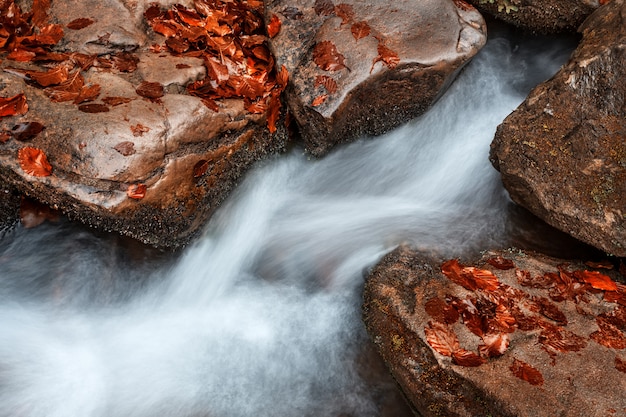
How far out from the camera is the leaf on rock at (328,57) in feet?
14.9

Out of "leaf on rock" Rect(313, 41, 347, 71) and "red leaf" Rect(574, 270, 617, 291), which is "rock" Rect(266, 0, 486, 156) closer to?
"leaf on rock" Rect(313, 41, 347, 71)

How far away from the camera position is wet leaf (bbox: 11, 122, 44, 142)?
12.4 feet

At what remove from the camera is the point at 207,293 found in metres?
4.57

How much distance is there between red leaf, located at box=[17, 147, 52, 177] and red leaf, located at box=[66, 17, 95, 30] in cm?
A: 139

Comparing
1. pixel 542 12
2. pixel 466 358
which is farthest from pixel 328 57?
pixel 466 358

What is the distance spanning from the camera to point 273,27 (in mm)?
4773

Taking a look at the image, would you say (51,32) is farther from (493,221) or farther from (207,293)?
(493,221)

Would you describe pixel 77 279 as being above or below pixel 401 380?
below

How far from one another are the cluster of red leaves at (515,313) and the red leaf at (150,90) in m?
2.80

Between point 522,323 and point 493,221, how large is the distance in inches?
53.4

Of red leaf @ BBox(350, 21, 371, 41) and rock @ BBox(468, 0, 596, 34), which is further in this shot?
rock @ BBox(468, 0, 596, 34)

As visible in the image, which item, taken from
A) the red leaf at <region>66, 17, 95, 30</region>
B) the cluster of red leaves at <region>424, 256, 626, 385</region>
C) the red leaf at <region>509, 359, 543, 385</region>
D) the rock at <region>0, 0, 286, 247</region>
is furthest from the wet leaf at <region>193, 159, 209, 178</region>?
the red leaf at <region>509, 359, 543, 385</region>

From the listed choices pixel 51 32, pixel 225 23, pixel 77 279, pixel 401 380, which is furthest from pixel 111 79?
pixel 401 380

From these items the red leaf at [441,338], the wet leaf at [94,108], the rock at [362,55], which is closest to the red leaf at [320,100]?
the rock at [362,55]
